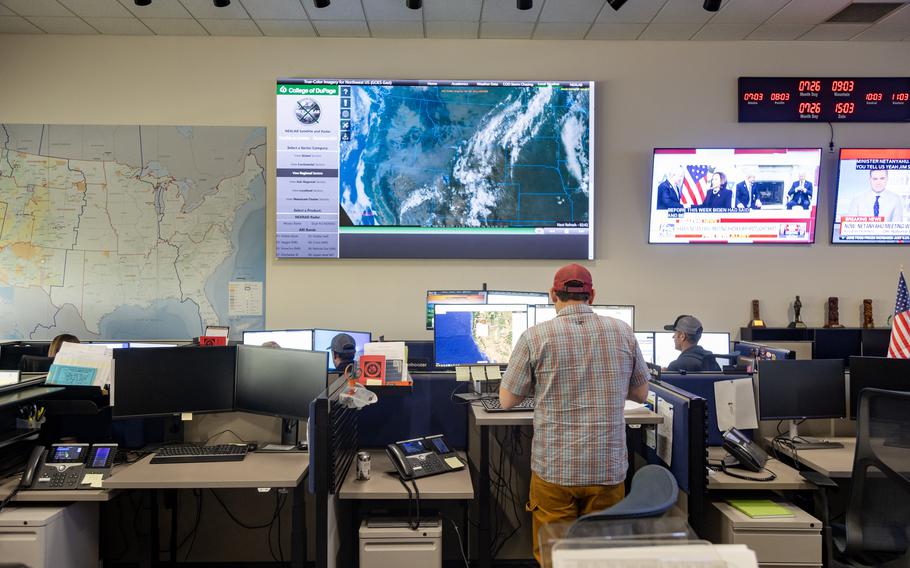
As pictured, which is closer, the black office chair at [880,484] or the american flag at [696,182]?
the black office chair at [880,484]

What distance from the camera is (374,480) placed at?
7.54 feet

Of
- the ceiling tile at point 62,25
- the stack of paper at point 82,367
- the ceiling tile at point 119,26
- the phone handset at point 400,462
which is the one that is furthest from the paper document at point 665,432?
the ceiling tile at point 62,25

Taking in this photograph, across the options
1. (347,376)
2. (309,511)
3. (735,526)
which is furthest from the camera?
(309,511)

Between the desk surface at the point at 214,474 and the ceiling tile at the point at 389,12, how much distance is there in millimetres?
3173

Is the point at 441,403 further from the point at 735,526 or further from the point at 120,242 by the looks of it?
the point at 120,242

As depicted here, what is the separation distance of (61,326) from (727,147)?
5.51 meters

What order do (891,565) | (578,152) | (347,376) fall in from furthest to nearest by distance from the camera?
(578,152) → (347,376) → (891,565)

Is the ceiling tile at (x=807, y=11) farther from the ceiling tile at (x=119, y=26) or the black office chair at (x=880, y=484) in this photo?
the ceiling tile at (x=119, y=26)

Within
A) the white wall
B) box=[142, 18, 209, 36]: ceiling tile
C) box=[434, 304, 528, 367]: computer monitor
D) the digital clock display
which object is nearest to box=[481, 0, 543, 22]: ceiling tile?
the white wall

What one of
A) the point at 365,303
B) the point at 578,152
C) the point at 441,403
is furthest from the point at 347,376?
the point at 578,152


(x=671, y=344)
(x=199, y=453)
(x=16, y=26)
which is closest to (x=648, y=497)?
(x=199, y=453)

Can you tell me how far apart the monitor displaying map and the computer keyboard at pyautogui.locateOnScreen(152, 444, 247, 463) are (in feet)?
7.01

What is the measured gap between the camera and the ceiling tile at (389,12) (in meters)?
4.04

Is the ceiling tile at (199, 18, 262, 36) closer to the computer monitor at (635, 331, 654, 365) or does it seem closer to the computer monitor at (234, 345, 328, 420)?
the computer monitor at (234, 345, 328, 420)
